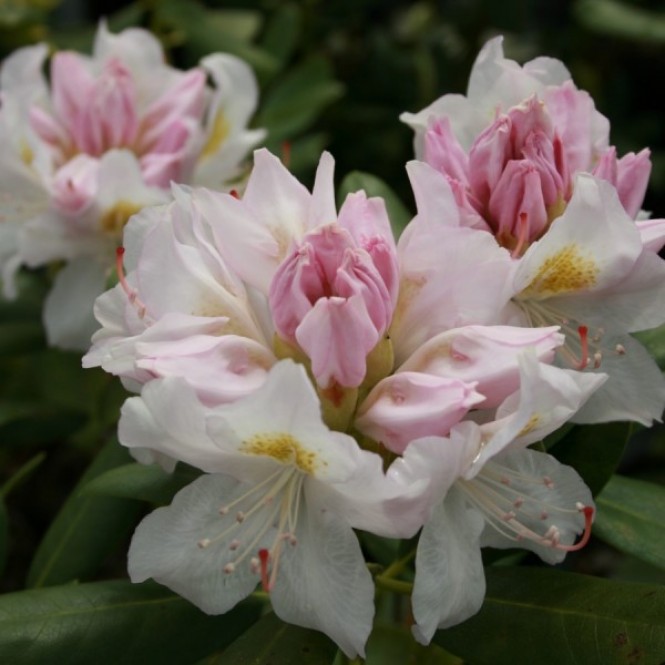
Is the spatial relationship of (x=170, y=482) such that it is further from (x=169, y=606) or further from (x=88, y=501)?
(x=88, y=501)

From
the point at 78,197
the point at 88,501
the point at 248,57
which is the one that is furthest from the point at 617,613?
the point at 248,57

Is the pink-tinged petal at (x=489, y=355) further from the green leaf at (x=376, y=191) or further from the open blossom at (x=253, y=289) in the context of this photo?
the green leaf at (x=376, y=191)

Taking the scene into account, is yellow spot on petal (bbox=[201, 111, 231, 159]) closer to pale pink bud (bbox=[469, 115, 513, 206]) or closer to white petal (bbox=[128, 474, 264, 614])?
pale pink bud (bbox=[469, 115, 513, 206])

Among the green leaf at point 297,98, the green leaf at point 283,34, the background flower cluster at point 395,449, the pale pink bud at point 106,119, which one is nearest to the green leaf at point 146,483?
the background flower cluster at point 395,449

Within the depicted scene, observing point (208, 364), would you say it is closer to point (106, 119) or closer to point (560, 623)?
point (560, 623)

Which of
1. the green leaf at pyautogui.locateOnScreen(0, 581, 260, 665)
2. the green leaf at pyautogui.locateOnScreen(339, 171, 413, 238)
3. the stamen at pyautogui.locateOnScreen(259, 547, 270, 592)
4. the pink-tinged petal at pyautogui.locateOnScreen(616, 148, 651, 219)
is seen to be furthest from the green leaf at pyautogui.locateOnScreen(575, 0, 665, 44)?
the stamen at pyautogui.locateOnScreen(259, 547, 270, 592)

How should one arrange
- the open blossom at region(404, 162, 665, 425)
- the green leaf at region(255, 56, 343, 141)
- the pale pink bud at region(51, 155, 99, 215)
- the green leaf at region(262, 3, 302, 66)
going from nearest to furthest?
1. the open blossom at region(404, 162, 665, 425)
2. the pale pink bud at region(51, 155, 99, 215)
3. the green leaf at region(255, 56, 343, 141)
4. the green leaf at region(262, 3, 302, 66)
